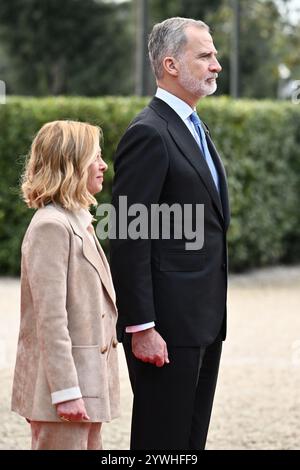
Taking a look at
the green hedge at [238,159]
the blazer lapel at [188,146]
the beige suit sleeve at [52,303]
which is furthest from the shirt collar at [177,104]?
the green hedge at [238,159]

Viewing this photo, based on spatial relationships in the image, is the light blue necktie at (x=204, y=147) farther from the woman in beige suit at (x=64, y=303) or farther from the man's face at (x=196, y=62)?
the woman in beige suit at (x=64, y=303)

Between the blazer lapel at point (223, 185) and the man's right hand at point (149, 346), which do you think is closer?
the man's right hand at point (149, 346)

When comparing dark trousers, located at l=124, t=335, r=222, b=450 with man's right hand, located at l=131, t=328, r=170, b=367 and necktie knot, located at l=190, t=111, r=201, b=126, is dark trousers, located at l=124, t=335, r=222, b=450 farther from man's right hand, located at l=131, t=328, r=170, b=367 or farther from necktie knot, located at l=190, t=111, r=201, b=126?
necktie knot, located at l=190, t=111, r=201, b=126

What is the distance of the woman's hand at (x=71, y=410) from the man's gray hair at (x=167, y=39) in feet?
4.08

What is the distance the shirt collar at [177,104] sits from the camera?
4.11 m

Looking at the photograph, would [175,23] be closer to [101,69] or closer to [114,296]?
[114,296]

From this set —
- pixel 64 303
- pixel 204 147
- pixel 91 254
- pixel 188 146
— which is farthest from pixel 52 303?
pixel 204 147

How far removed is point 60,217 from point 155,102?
0.68 meters

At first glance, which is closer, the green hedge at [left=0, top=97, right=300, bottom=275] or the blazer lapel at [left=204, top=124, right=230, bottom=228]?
the blazer lapel at [left=204, top=124, right=230, bottom=228]

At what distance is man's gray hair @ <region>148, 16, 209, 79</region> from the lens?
13.2 feet

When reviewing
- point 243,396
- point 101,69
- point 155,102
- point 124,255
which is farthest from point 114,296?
point 101,69

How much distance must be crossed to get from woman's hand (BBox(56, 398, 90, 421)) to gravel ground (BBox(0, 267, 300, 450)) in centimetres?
275

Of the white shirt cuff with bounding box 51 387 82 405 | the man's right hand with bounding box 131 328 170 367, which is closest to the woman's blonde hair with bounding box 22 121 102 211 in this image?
the man's right hand with bounding box 131 328 170 367

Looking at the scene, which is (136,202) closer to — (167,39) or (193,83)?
(193,83)
